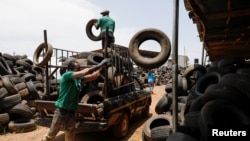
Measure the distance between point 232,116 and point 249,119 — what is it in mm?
229

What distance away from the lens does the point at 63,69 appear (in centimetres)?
773

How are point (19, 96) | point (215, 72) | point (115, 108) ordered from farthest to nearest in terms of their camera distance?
point (19, 96) < point (115, 108) < point (215, 72)

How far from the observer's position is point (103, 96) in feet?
21.7

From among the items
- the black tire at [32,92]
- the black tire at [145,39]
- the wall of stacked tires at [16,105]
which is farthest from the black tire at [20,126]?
the black tire at [145,39]

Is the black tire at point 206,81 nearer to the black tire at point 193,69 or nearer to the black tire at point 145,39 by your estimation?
the black tire at point 145,39

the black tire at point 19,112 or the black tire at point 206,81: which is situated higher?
the black tire at point 206,81

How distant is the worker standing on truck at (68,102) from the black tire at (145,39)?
980 millimetres

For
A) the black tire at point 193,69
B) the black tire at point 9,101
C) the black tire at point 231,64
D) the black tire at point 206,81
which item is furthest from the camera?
the black tire at point 9,101

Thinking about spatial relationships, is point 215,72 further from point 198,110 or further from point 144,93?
point 144,93

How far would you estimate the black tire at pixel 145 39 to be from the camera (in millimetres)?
4650

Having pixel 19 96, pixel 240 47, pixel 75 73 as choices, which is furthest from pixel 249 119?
pixel 19 96

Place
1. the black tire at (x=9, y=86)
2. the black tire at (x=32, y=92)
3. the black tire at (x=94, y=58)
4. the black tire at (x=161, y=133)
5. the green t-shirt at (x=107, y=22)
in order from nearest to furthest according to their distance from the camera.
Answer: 1. the black tire at (x=161, y=133)
2. the black tire at (x=94, y=58)
3. the black tire at (x=9, y=86)
4. the green t-shirt at (x=107, y=22)
5. the black tire at (x=32, y=92)

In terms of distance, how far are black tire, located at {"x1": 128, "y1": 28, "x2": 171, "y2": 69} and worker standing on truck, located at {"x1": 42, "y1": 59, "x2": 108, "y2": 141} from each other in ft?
3.21

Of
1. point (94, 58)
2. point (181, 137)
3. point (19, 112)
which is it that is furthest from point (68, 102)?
point (19, 112)
